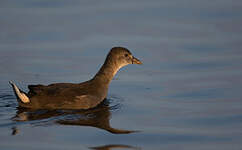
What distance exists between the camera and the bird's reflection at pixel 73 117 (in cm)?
967

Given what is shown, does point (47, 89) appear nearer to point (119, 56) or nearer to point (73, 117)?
point (73, 117)

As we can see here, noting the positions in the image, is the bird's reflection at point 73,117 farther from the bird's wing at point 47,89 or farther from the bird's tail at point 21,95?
the bird's wing at point 47,89

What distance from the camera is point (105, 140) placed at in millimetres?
8789

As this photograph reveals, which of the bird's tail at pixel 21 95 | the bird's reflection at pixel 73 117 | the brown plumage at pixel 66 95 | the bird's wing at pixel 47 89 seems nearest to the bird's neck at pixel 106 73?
the brown plumage at pixel 66 95

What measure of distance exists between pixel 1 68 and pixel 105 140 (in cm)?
471

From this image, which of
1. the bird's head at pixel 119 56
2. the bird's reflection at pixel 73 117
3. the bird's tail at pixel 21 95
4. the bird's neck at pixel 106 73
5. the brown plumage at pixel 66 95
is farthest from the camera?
the bird's head at pixel 119 56

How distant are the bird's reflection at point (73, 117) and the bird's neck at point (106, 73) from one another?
0.67m

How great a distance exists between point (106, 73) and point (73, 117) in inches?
69.1

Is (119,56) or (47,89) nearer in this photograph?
(47,89)

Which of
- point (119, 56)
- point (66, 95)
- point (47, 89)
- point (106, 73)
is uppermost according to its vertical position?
point (119, 56)

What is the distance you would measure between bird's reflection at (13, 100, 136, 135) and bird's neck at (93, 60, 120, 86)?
0.67 metres

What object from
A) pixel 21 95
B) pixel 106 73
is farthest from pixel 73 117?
pixel 106 73

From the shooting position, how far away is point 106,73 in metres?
11.7

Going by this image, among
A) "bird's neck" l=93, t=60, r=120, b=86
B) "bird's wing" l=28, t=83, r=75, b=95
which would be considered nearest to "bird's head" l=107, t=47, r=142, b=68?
"bird's neck" l=93, t=60, r=120, b=86
